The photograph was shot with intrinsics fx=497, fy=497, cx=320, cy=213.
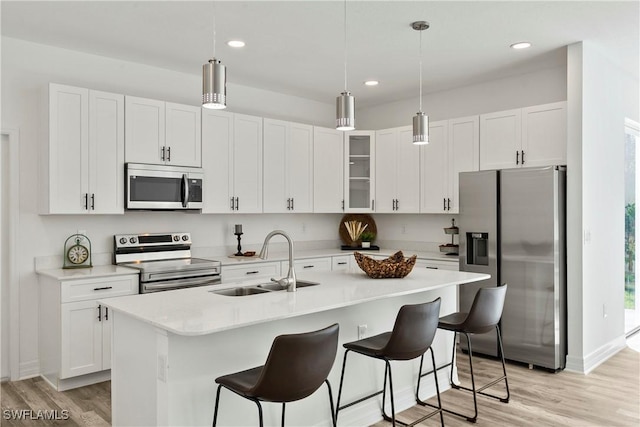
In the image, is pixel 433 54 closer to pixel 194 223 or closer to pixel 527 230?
pixel 527 230

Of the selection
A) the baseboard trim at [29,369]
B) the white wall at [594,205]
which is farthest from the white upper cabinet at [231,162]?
the white wall at [594,205]

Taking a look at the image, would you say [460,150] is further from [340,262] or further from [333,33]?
[333,33]

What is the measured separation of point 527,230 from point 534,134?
39.1 inches

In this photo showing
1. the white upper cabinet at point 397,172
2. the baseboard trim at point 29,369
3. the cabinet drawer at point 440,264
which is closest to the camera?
the baseboard trim at point 29,369

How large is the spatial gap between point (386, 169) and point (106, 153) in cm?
316

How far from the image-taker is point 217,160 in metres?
4.92

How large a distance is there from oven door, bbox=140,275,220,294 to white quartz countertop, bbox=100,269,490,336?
3.96 feet

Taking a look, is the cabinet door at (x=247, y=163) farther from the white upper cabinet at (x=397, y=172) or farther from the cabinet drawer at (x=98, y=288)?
the white upper cabinet at (x=397, y=172)

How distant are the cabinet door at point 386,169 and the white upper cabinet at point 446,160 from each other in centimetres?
39

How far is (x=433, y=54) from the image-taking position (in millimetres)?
4410

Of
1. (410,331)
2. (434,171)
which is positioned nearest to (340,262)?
(434,171)

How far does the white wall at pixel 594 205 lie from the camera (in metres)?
4.21

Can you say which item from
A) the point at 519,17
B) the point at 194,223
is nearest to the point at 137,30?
the point at 194,223

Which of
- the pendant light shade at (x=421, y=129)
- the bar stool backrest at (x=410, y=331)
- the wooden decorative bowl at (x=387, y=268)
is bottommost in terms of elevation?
the bar stool backrest at (x=410, y=331)
